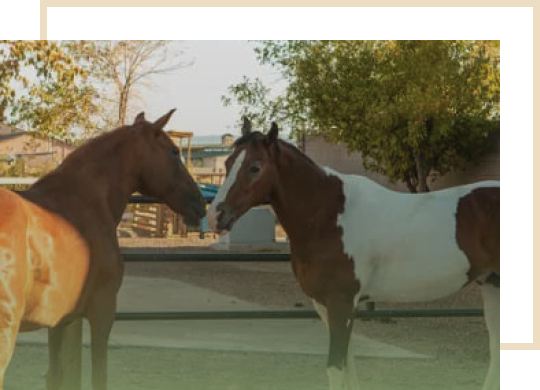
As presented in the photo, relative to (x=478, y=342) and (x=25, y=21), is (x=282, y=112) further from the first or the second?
(x=25, y=21)

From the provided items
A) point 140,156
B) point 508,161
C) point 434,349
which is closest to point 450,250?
point 508,161

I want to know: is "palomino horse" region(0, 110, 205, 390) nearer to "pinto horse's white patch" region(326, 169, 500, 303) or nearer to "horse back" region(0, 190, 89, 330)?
"horse back" region(0, 190, 89, 330)

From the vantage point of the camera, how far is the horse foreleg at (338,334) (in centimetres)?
445

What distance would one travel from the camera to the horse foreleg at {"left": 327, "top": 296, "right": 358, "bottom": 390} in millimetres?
4453

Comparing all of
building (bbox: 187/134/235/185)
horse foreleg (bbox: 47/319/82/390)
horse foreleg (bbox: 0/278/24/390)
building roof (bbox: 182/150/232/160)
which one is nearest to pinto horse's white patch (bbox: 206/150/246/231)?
horse foreleg (bbox: 47/319/82/390)

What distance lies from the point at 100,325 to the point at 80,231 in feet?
1.25

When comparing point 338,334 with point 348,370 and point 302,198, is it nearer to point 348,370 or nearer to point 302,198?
point 348,370

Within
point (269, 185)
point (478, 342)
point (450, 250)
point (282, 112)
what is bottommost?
point (478, 342)

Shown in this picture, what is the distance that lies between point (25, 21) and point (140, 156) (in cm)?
154

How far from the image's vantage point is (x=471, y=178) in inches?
417

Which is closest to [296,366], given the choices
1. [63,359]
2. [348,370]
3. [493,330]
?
[493,330]

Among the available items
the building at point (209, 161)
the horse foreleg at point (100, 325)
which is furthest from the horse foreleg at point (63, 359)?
the building at point (209, 161)

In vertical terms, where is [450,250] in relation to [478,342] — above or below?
above

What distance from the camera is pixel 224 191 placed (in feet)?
14.6
